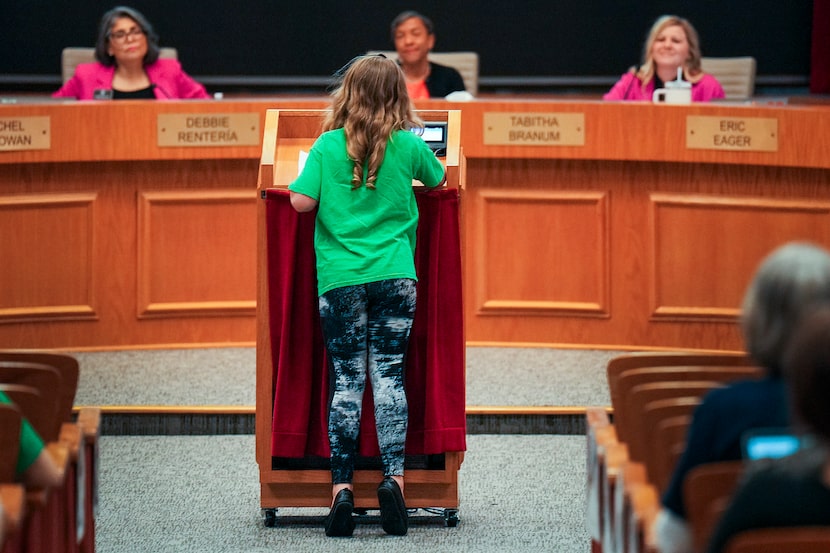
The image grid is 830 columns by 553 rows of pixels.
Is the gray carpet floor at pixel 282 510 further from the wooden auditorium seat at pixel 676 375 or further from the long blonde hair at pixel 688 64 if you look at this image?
the long blonde hair at pixel 688 64

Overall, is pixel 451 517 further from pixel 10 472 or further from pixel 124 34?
pixel 124 34

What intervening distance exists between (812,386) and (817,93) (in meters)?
6.96

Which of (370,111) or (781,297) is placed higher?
(370,111)

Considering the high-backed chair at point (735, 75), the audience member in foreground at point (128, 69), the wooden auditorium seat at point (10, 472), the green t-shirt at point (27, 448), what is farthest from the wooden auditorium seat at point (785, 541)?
the high-backed chair at point (735, 75)

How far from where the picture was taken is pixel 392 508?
392 centimetres

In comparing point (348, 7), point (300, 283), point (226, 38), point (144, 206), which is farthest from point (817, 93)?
point (300, 283)

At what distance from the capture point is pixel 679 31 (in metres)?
6.23

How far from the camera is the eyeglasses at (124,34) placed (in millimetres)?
6363

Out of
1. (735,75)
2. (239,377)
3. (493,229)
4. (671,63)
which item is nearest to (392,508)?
(239,377)

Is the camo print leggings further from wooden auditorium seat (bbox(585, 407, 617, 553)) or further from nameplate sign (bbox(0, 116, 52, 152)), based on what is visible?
nameplate sign (bbox(0, 116, 52, 152))

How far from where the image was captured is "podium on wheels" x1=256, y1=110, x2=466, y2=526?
3.94 meters

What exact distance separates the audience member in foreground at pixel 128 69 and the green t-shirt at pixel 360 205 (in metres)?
2.77

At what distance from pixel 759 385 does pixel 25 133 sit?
166 inches

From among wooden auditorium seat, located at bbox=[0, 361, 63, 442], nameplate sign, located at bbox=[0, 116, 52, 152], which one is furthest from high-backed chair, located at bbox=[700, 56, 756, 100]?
wooden auditorium seat, located at bbox=[0, 361, 63, 442]
